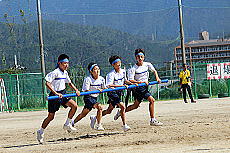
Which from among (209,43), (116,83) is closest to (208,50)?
(209,43)

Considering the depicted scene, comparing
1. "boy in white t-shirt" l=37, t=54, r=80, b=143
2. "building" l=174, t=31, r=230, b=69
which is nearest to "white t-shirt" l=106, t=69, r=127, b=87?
"boy in white t-shirt" l=37, t=54, r=80, b=143

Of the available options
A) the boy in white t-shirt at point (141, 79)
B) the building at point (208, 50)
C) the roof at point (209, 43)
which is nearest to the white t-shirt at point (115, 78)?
the boy in white t-shirt at point (141, 79)

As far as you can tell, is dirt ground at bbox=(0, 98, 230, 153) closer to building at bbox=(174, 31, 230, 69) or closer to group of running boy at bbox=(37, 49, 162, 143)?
group of running boy at bbox=(37, 49, 162, 143)

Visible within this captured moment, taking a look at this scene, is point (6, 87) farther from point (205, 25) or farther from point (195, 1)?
point (205, 25)

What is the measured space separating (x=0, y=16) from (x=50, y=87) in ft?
95.4

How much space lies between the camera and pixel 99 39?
324 ft

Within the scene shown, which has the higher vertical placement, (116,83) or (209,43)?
(209,43)

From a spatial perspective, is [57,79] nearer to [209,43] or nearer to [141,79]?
[141,79]

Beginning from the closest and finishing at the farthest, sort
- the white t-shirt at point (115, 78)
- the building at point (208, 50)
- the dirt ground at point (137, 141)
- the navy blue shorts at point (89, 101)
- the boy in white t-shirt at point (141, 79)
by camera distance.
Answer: the dirt ground at point (137, 141) < the navy blue shorts at point (89, 101) < the white t-shirt at point (115, 78) < the boy in white t-shirt at point (141, 79) < the building at point (208, 50)

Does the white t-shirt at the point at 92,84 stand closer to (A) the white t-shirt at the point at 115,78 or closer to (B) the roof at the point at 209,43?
(A) the white t-shirt at the point at 115,78

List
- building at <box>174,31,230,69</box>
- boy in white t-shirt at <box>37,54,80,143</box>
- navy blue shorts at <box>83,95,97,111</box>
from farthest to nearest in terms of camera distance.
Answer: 1. building at <box>174,31,230,69</box>
2. navy blue shorts at <box>83,95,97,111</box>
3. boy in white t-shirt at <box>37,54,80,143</box>

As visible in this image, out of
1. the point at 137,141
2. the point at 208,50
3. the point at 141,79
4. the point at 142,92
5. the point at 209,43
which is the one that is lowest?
the point at 137,141

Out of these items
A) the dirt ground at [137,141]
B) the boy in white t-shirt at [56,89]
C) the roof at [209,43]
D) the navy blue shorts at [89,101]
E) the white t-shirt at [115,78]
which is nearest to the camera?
the dirt ground at [137,141]

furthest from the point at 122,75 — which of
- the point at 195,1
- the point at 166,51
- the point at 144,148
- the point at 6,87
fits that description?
the point at 195,1
